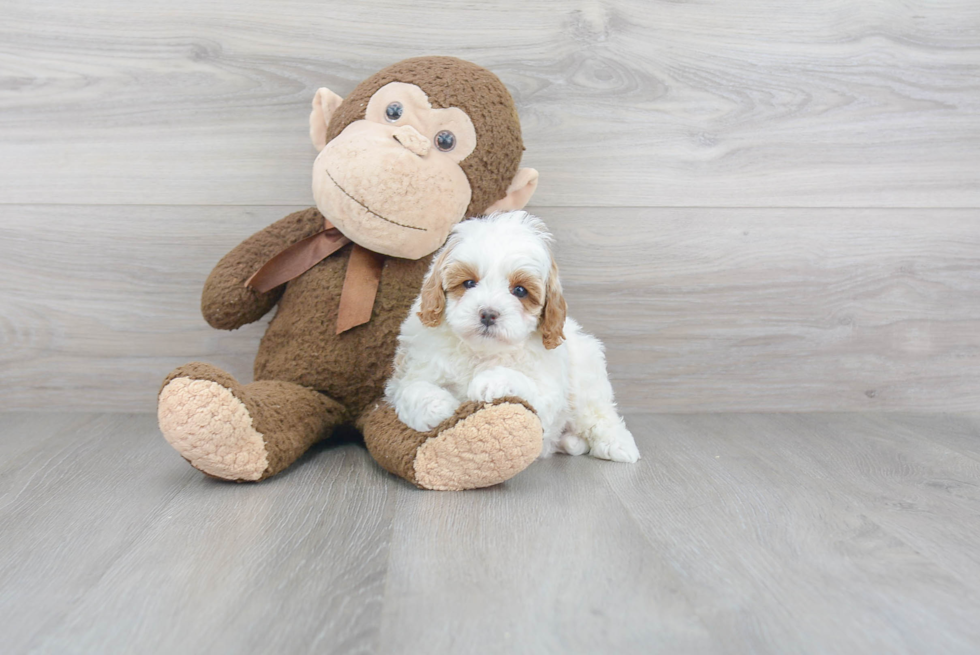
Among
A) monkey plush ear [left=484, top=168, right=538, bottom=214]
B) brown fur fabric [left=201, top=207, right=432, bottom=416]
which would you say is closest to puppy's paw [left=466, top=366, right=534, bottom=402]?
brown fur fabric [left=201, top=207, right=432, bottom=416]

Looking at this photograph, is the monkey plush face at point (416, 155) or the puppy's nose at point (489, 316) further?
the monkey plush face at point (416, 155)

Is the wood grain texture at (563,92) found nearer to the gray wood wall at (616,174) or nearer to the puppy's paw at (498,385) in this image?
the gray wood wall at (616,174)

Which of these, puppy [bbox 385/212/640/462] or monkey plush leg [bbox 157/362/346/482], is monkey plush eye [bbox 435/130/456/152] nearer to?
puppy [bbox 385/212/640/462]

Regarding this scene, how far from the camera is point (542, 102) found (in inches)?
54.9

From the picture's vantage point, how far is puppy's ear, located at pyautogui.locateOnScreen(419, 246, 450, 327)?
40.0 inches

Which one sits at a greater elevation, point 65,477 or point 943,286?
point 943,286

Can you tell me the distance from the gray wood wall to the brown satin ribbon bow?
0.24 meters

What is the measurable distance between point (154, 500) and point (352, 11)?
0.92m

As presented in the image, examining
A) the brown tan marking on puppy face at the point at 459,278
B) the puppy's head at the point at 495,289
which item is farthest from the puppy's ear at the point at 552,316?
the brown tan marking on puppy face at the point at 459,278

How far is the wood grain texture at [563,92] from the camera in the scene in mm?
1357

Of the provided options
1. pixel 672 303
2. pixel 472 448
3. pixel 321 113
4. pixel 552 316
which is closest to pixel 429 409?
pixel 472 448

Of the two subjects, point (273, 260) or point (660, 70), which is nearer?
point (273, 260)

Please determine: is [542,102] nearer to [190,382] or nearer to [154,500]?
[190,382]

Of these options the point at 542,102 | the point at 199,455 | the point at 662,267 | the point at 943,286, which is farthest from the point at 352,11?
the point at 943,286
